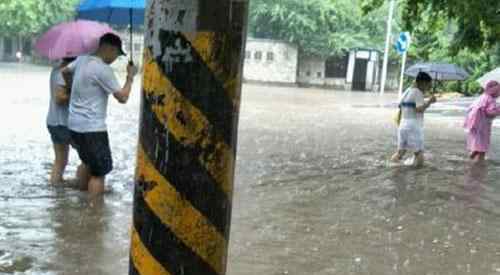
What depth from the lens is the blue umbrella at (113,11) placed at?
8.48 meters

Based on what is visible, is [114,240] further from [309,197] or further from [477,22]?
[477,22]

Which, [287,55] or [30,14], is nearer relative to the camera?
[287,55]

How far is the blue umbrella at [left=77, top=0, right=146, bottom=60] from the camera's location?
8.48m

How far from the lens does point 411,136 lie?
36.1 feet

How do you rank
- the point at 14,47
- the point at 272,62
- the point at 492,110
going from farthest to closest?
the point at 14,47 < the point at 272,62 < the point at 492,110

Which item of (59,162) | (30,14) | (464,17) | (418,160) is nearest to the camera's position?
(59,162)

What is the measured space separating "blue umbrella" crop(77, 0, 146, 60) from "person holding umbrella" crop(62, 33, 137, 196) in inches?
45.6

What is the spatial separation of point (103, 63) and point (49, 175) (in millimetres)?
2472

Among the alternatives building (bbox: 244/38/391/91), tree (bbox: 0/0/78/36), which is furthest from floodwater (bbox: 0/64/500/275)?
tree (bbox: 0/0/78/36)

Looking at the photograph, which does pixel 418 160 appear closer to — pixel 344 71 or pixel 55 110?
pixel 55 110

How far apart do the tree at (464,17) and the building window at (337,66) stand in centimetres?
3188

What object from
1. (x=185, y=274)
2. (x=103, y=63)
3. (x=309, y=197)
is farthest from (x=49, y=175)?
(x=185, y=274)

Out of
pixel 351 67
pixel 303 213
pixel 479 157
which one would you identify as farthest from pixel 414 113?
pixel 351 67

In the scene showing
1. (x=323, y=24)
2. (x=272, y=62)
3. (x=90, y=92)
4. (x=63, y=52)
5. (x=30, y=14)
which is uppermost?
(x=323, y=24)
